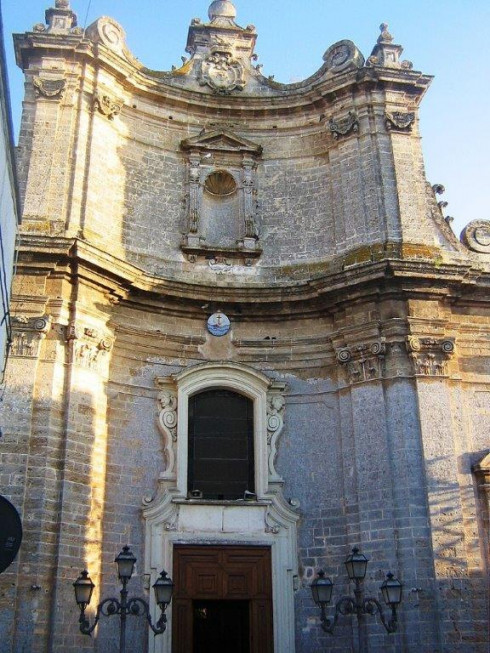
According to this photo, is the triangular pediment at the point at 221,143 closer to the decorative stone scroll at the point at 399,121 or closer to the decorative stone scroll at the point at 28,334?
the decorative stone scroll at the point at 399,121

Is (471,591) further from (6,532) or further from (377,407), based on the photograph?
(6,532)

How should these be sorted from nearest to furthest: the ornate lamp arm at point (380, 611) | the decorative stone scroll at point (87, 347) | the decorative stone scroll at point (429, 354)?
the ornate lamp arm at point (380, 611)
the decorative stone scroll at point (87, 347)
the decorative stone scroll at point (429, 354)

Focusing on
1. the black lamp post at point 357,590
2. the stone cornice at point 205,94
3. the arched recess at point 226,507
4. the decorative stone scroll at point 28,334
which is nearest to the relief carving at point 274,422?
the arched recess at point 226,507

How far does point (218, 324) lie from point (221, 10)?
8353 millimetres

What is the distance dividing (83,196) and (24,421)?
15.6 feet

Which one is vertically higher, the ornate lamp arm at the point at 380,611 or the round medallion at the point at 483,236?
the round medallion at the point at 483,236

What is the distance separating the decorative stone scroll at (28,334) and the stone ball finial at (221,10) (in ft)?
31.7

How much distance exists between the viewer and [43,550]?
13438 millimetres

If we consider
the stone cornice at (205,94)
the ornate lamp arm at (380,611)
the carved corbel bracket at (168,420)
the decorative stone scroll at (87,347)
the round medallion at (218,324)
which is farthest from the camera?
the stone cornice at (205,94)

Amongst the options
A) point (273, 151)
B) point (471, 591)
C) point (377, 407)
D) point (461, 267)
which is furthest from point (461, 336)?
point (273, 151)

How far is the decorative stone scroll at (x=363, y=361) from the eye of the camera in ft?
51.8

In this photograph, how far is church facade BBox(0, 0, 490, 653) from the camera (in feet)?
46.6

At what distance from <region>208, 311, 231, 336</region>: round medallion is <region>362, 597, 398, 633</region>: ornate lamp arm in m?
5.73

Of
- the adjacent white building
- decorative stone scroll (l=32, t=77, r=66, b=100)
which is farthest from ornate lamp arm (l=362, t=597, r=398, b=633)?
decorative stone scroll (l=32, t=77, r=66, b=100)
